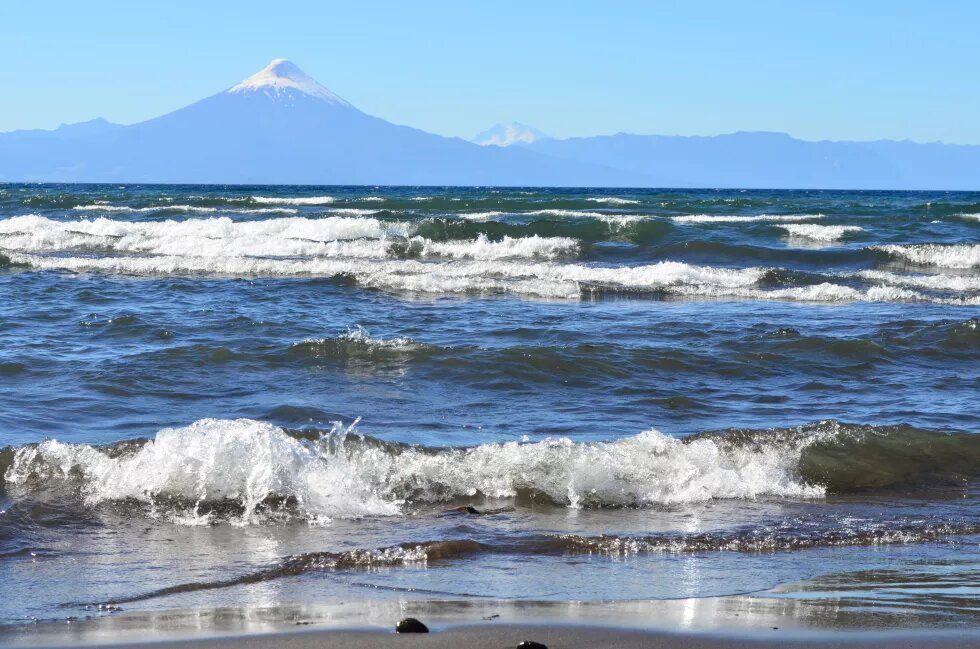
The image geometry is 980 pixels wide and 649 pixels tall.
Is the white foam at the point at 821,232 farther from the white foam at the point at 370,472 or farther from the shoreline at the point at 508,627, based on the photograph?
the shoreline at the point at 508,627

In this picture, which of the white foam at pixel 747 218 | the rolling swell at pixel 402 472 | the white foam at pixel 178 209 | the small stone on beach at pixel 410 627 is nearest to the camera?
the small stone on beach at pixel 410 627

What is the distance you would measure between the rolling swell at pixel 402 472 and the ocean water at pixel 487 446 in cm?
2

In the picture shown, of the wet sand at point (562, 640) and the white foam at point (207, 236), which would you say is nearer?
the wet sand at point (562, 640)

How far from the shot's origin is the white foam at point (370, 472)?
6.82 m

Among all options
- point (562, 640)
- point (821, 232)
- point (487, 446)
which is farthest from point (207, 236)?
point (562, 640)

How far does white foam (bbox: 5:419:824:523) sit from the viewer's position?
6.82 m

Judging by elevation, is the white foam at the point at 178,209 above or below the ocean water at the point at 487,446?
above

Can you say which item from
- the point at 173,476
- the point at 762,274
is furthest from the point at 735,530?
the point at 762,274

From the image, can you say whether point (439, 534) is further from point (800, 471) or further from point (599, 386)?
point (599, 386)

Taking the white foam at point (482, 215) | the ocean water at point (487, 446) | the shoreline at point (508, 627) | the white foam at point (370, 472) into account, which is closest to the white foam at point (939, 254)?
the ocean water at point (487, 446)

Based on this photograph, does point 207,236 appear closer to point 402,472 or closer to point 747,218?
point 747,218

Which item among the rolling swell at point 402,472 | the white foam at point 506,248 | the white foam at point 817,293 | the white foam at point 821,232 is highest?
the white foam at point 821,232

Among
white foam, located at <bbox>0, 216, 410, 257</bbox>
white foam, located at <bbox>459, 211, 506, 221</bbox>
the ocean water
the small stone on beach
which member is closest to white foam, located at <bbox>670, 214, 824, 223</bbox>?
white foam, located at <bbox>459, 211, 506, 221</bbox>

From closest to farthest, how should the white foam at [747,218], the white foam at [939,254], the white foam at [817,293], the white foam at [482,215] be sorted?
the white foam at [817,293] → the white foam at [939,254] → the white foam at [747,218] → the white foam at [482,215]
